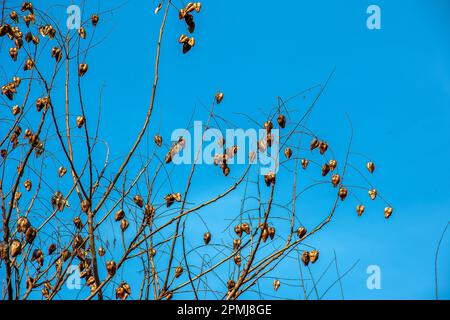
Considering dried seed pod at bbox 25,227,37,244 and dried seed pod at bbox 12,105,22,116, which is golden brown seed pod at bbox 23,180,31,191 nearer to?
dried seed pod at bbox 12,105,22,116

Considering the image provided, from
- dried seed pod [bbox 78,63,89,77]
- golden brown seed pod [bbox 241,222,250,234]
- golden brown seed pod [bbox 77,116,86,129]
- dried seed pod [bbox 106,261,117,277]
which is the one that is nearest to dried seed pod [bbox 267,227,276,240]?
golden brown seed pod [bbox 241,222,250,234]

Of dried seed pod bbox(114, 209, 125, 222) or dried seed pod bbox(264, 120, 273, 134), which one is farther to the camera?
dried seed pod bbox(264, 120, 273, 134)

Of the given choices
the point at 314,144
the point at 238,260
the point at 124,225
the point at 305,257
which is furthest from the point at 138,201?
the point at 314,144

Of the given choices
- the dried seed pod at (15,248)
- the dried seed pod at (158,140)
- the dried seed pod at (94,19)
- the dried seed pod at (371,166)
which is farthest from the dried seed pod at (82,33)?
the dried seed pod at (371,166)

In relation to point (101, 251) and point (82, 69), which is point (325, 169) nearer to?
point (101, 251)

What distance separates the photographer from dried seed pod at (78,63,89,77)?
4.96m

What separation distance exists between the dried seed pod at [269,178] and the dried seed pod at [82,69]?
137 cm

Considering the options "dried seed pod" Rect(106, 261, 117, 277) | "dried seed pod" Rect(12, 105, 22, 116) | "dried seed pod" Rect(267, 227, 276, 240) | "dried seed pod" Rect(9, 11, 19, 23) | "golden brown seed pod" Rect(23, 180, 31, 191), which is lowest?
"dried seed pod" Rect(106, 261, 117, 277)

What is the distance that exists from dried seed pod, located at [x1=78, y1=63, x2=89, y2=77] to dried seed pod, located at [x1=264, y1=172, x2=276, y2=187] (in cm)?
137

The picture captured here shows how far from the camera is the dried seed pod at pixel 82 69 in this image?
496 centimetres
